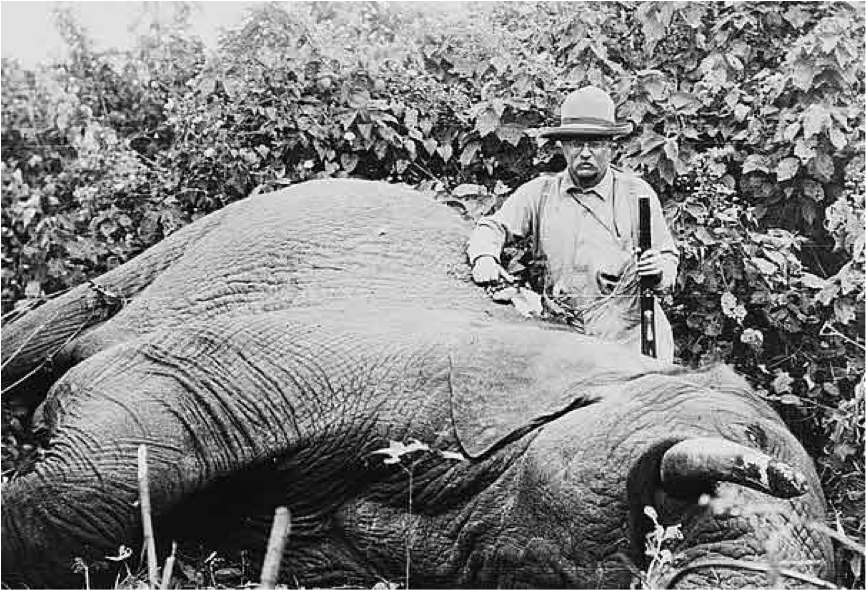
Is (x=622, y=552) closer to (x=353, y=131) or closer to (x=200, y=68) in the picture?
(x=353, y=131)

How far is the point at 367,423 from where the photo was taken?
5.50 metres

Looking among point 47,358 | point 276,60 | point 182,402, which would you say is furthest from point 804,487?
point 276,60

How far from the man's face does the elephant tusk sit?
2.59m

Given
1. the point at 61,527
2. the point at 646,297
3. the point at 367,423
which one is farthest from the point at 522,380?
the point at 61,527

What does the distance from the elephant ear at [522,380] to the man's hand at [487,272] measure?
2.23 feet

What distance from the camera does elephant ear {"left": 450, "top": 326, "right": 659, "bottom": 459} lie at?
16.9ft

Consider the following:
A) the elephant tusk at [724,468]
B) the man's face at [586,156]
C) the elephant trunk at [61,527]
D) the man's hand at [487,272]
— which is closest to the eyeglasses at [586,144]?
the man's face at [586,156]

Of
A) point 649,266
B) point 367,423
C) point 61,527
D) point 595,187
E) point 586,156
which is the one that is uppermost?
point 586,156

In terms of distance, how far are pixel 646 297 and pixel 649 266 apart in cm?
14

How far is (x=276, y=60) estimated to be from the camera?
9.80 metres

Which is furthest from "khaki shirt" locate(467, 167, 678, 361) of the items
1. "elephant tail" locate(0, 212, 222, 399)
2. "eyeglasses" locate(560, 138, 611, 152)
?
"elephant tail" locate(0, 212, 222, 399)

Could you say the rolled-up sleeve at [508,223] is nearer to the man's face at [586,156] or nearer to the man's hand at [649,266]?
the man's face at [586,156]

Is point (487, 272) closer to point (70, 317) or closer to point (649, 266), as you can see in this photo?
point (649, 266)

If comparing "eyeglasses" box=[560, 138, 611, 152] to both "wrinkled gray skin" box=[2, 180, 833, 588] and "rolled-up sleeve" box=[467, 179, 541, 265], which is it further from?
"wrinkled gray skin" box=[2, 180, 833, 588]
